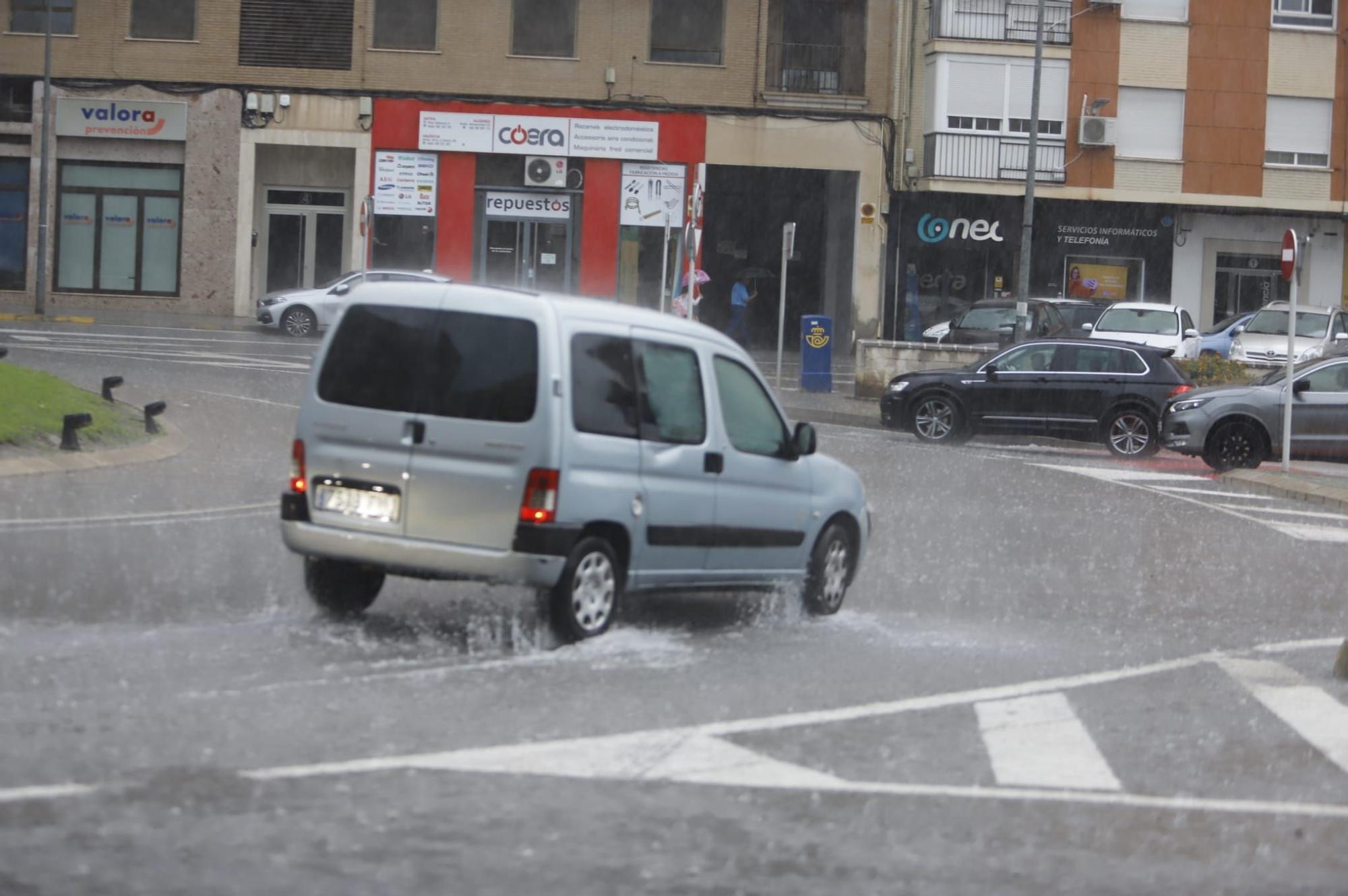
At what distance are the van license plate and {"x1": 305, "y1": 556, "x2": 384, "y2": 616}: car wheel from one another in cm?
41

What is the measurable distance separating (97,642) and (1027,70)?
39.2m

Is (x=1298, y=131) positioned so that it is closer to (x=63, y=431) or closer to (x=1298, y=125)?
(x=1298, y=125)

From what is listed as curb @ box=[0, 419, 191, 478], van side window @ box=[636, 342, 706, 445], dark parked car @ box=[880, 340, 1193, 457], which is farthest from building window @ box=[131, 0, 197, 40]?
van side window @ box=[636, 342, 706, 445]

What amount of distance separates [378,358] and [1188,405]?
1541cm

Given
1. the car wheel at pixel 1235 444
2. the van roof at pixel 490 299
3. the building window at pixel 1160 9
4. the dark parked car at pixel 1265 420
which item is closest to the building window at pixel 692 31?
the building window at pixel 1160 9

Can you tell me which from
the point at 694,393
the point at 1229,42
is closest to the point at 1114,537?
the point at 694,393

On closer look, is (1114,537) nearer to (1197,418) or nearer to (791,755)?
(1197,418)

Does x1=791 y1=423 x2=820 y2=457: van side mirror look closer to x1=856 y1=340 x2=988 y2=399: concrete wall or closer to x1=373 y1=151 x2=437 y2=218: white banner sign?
x1=856 y1=340 x2=988 y2=399: concrete wall

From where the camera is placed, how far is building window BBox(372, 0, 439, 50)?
4334cm

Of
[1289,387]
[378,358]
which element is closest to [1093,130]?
[1289,387]

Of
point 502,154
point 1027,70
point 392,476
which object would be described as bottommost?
point 392,476

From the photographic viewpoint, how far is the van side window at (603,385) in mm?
9086

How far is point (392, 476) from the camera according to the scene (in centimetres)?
907

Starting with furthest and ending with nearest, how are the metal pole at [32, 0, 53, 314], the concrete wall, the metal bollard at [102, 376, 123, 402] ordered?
the metal pole at [32, 0, 53, 314], the concrete wall, the metal bollard at [102, 376, 123, 402]
